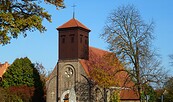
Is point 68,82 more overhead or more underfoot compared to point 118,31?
more underfoot

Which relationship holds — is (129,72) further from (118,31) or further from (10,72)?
(10,72)

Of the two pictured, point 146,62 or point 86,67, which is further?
point 86,67

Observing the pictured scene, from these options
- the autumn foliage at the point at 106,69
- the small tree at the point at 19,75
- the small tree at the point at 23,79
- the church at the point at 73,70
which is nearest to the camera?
the autumn foliage at the point at 106,69

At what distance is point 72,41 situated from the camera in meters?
55.8

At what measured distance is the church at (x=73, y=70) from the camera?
54844 millimetres

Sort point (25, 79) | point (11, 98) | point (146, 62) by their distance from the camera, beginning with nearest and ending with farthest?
1. point (146, 62)
2. point (11, 98)
3. point (25, 79)

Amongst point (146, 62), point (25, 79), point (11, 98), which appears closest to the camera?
point (146, 62)

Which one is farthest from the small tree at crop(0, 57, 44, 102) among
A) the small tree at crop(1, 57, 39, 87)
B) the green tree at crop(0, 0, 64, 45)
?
the green tree at crop(0, 0, 64, 45)

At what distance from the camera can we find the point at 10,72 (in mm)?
57469

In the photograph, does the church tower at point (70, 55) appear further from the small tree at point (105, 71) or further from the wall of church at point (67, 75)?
the small tree at point (105, 71)

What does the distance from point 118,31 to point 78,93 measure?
737 inches

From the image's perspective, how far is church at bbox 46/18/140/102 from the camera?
5484cm

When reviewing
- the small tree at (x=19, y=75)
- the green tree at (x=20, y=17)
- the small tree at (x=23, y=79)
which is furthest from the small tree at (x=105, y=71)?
the green tree at (x=20, y=17)

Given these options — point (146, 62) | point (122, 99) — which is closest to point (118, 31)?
point (146, 62)
